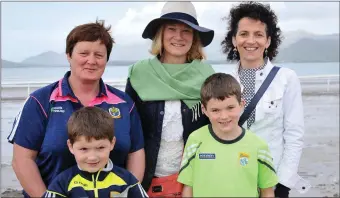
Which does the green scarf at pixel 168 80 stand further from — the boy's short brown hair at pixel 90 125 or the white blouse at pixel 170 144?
the boy's short brown hair at pixel 90 125

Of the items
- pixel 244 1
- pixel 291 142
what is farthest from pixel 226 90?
pixel 244 1

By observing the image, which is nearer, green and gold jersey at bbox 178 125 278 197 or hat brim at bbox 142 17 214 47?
green and gold jersey at bbox 178 125 278 197

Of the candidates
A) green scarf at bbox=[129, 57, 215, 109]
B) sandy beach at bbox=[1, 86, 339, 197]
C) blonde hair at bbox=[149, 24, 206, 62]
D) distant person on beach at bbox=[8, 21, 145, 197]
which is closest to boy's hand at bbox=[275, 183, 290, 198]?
green scarf at bbox=[129, 57, 215, 109]

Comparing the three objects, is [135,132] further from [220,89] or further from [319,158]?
[319,158]

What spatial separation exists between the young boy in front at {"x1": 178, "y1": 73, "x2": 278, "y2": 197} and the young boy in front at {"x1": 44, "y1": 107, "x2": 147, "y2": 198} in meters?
0.37

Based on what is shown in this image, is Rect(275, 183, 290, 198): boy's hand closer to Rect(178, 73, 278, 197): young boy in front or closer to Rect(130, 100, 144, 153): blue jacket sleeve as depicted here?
Rect(178, 73, 278, 197): young boy in front

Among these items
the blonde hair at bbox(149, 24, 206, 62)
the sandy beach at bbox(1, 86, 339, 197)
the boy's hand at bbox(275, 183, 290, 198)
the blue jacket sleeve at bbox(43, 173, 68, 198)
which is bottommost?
the sandy beach at bbox(1, 86, 339, 197)

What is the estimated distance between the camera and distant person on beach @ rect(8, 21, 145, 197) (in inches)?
117

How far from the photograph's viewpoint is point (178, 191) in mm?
3367

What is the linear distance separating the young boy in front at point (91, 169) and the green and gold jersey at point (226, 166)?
→ 14.2 inches

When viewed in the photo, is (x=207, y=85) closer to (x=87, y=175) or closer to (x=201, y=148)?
(x=201, y=148)

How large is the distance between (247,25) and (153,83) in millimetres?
822

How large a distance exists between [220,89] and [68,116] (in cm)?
99

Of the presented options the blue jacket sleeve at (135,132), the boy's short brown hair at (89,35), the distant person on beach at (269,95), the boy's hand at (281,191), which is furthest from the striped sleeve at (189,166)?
the boy's short brown hair at (89,35)
